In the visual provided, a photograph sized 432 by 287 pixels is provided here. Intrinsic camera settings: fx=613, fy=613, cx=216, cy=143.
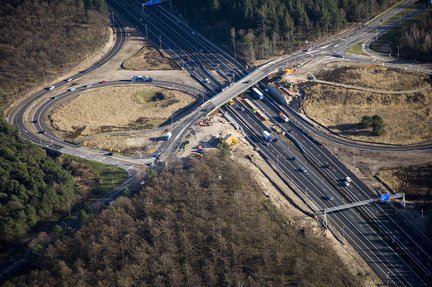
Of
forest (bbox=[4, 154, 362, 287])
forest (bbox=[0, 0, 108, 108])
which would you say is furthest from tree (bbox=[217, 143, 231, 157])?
forest (bbox=[0, 0, 108, 108])

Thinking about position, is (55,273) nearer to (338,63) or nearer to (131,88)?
(131,88)

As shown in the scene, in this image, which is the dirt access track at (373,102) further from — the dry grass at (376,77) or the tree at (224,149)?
the tree at (224,149)

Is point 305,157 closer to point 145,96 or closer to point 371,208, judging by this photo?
point 371,208

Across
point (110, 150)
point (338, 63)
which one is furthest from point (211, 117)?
point (338, 63)

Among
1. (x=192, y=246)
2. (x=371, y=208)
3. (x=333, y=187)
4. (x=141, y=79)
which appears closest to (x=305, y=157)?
(x=333, y=187)

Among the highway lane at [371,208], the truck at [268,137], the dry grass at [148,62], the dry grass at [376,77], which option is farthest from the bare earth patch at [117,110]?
the dry grass at [376,77]

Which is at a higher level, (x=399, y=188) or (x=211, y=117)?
(x=211, y=117)
